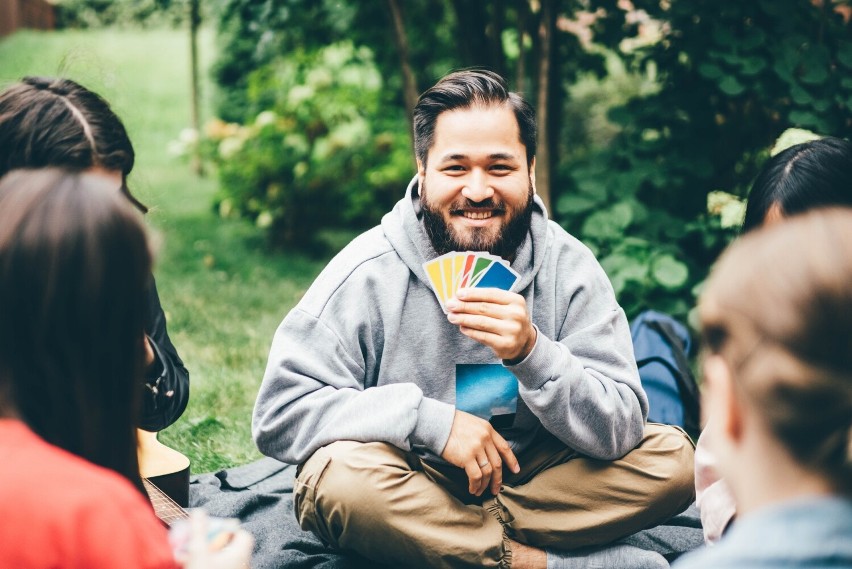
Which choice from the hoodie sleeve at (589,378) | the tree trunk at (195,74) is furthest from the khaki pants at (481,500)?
the tree trunk at (195,74)

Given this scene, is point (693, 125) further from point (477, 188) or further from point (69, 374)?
point (69, 374)

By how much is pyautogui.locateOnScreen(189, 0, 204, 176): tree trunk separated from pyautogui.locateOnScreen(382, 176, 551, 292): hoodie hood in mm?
5699

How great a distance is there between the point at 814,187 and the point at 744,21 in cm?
233

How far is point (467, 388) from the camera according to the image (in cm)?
295

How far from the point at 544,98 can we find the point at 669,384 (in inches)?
90.9

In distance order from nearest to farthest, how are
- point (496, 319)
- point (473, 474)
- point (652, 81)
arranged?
point (496, 319), point (473, 474), point (652, 81)

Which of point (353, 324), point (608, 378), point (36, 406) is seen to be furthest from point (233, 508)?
point (36, 406)

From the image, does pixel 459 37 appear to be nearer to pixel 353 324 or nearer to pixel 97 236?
pixel 353 324

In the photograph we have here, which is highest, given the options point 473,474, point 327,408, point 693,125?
point 693,125

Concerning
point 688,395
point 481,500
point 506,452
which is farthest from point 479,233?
point 688,395

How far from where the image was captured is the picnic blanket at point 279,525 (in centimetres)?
290

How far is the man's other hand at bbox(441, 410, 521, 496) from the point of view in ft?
8.75

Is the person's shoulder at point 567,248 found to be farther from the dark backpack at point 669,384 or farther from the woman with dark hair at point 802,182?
the dark backpack at point 669,384

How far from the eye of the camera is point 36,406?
1.59 meters
